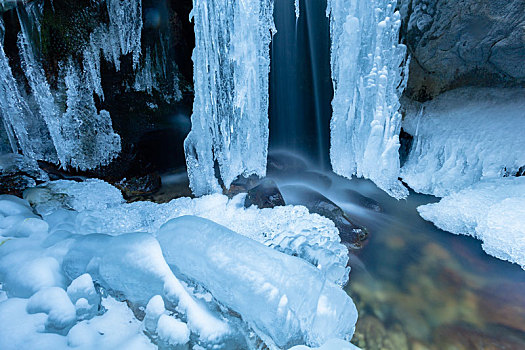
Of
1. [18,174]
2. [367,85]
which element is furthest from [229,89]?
[18,174]

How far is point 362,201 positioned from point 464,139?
65.6 inches

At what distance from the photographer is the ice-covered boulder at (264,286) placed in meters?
1.66

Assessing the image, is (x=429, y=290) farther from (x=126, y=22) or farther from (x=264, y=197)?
(x=126, y=22)

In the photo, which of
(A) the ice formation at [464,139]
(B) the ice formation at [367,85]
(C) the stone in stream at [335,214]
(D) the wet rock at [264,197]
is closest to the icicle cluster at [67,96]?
(D) the wet rock at [264,197]

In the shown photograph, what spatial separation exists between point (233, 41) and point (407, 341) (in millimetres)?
3504

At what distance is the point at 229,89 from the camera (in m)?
3.74

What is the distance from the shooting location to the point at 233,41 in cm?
350

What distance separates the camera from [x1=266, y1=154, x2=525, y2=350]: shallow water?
7.15 feet

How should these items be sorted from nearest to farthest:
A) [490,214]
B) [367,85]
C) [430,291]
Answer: [430,291] < [490,214] < [367,85]

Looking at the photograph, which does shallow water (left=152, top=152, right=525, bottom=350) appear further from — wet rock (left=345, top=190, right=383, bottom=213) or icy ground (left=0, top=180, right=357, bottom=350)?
icy ground (left=0, top=180, right=357, bottom=350)

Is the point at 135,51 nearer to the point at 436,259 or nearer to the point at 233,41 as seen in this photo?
the point at 233,41

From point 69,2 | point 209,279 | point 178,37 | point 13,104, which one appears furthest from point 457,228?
point 13,104

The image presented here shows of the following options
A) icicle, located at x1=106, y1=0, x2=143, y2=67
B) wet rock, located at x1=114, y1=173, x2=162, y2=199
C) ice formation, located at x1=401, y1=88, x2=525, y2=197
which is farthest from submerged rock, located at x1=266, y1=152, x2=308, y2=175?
icicle, located at x1=106, y1=0, x2=143, y2=67

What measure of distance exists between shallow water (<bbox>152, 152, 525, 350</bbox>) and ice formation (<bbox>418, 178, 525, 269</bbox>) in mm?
104
